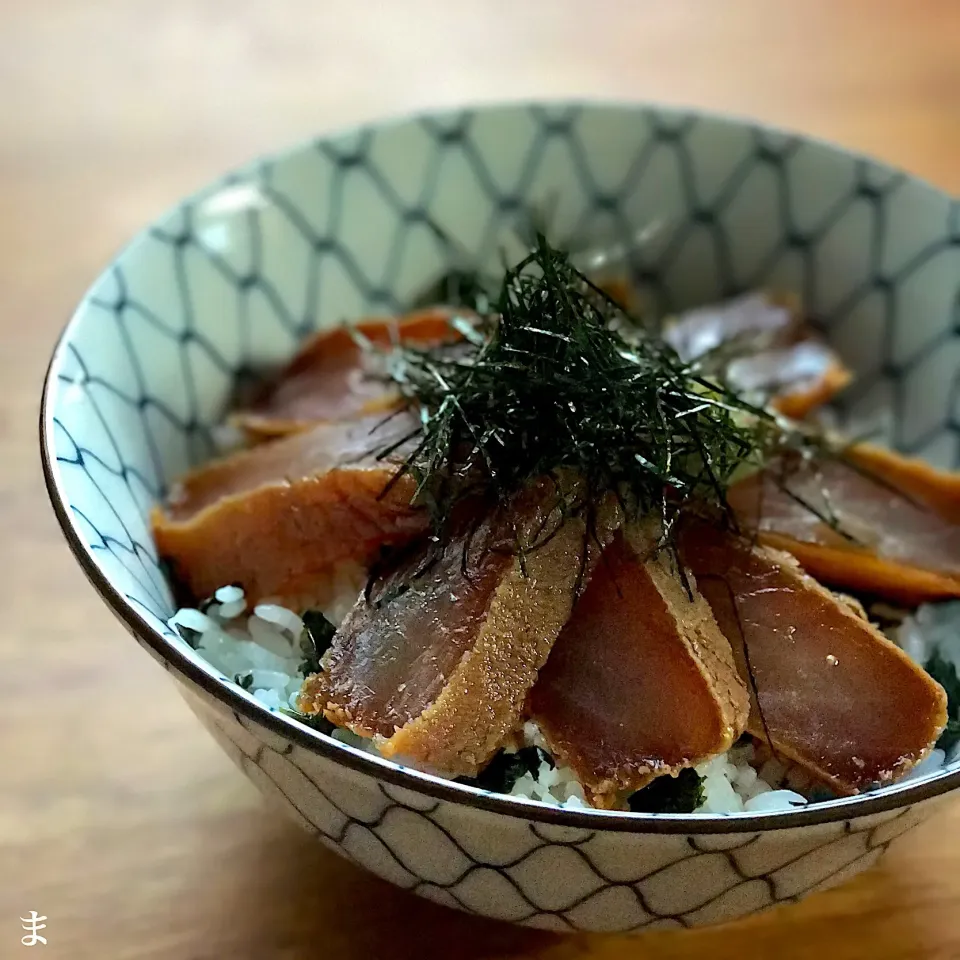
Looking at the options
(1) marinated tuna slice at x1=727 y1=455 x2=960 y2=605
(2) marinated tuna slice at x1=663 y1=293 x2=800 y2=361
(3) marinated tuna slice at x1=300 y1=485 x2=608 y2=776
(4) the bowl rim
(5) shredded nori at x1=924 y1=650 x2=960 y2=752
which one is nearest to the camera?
(4) the bowl rim

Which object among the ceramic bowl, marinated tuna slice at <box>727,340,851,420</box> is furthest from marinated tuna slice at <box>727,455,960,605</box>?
the ceramic bowl

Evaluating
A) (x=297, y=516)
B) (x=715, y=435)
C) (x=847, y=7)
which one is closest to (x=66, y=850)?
(x=297, y=516)

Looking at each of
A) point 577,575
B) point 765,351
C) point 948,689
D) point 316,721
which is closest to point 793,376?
point 765,351

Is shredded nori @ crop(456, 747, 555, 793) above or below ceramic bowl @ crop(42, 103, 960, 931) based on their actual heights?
below

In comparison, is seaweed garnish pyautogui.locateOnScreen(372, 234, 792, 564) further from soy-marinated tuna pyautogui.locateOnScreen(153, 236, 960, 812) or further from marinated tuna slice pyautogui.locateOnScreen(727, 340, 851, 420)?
marinated tuna slice pyautogui.locateOnScreen(727, 340, 851, 420)

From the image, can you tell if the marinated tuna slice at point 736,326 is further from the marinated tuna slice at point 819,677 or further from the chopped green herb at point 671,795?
the chopped green herb at point 671,795

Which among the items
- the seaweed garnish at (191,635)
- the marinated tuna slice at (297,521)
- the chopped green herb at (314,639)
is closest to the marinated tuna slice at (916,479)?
the marinated tuna slice at (297,521)
